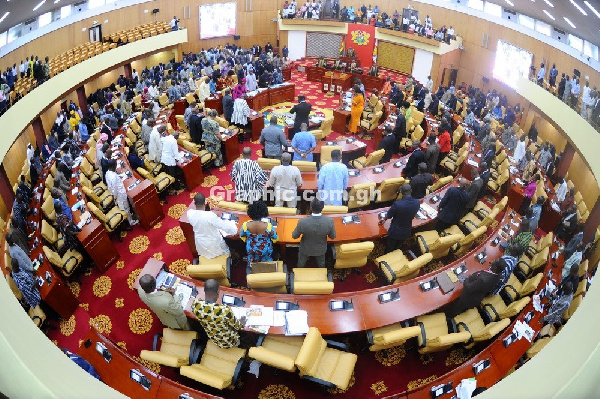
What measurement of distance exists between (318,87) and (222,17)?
7.09 metres

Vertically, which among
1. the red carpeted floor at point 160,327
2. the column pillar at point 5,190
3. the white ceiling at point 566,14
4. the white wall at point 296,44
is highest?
the white ceiling at point 566,14

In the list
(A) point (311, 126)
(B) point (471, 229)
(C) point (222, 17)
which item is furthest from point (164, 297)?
(C) point (222, 17)

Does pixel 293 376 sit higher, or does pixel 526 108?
pixel 526 108

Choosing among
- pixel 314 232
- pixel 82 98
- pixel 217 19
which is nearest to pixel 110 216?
pixel 314 232

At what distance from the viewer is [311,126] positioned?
1205 centimetres

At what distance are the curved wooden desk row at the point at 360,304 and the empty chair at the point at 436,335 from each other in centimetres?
27

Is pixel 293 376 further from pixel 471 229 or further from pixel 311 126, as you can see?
pixel 311 126

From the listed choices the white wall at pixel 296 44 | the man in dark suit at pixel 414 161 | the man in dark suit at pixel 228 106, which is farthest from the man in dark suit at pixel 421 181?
the white wall at pixel 296 44

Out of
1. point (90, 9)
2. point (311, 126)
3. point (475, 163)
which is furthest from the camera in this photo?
point (90, 9)

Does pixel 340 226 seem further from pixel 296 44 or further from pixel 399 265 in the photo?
pixel 296 44

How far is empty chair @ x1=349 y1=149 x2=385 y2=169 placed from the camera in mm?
9859

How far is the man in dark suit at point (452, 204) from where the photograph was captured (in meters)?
7.27

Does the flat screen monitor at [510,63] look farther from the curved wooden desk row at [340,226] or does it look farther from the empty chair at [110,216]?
the empty chair at [110,216]

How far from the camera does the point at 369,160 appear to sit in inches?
391
